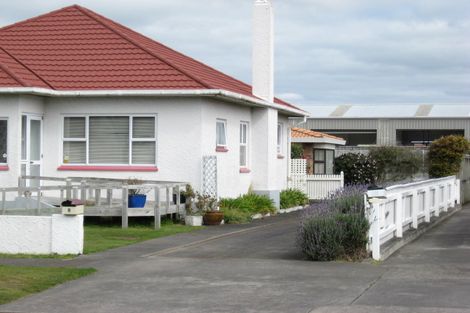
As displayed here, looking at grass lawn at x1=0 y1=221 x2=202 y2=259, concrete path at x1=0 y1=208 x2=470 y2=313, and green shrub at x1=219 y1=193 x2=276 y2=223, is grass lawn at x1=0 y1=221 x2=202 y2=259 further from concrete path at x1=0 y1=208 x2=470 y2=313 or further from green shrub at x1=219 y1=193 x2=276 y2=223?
green shrub at x1=219 y1=193 x2=276 y2=223

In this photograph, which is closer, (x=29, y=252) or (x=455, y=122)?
(x=29, y=252)

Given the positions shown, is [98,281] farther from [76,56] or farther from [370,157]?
[370,157]

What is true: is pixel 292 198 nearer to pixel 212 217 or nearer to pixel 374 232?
pixel 212 217

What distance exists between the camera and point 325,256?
1439cm

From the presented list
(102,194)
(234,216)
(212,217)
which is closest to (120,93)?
(102,194)

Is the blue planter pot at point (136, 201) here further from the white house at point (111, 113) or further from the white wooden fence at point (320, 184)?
the white wooden fence at point (320, 184)

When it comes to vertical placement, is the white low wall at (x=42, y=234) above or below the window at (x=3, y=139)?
below

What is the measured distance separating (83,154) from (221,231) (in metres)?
5.25

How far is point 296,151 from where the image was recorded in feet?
123

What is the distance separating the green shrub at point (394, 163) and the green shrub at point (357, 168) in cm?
32

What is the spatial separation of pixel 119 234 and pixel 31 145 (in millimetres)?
5304

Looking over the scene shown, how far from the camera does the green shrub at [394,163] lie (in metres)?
39.7

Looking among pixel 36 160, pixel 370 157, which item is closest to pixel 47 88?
pixel 36 160

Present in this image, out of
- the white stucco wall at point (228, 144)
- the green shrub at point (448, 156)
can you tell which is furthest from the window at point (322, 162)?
the white stucco wall at point (228, 144)
